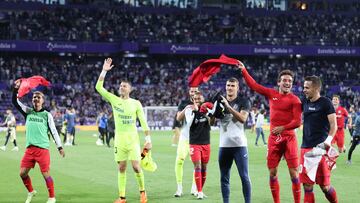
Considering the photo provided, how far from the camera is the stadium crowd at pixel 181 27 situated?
6594cm

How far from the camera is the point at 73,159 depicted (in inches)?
1032

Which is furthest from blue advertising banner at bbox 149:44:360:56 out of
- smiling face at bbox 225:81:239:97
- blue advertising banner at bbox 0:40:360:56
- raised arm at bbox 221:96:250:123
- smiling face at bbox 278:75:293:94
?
raised arm at bbox 221:96:250:123

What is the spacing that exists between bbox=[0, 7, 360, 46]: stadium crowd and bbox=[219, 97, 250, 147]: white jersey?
179 ft

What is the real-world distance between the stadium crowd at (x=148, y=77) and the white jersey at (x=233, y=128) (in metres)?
46.7

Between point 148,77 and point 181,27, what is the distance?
274 inches

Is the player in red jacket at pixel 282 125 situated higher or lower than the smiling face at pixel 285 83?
lower

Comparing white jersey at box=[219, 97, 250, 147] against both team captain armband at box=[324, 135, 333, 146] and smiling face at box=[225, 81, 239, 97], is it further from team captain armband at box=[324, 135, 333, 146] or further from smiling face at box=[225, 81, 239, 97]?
team captain armband at box=[324, 135, 333, 146]

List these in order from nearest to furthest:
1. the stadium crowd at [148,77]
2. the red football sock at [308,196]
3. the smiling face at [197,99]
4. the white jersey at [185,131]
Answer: the red football sock at [308,196] < the smiling face at [197,99] < the white jersey at [185,131] < the stadium crowd at [148,77]

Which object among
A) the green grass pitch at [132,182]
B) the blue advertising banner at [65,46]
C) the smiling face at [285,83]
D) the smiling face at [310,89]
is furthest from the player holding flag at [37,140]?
the blue advertising banner at [65,46]

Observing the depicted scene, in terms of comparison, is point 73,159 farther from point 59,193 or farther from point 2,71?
point 2,71

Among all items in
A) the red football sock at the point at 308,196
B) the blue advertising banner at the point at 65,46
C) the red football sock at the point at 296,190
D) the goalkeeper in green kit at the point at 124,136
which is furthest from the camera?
the blue advertising banner at the point at 65,46

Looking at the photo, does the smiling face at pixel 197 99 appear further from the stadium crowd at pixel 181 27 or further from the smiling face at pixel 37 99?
the stadium crowd at pixel 181 27

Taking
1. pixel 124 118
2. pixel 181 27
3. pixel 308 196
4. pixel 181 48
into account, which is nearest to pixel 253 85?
pixel 308 196

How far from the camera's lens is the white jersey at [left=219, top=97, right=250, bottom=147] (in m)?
12.2
